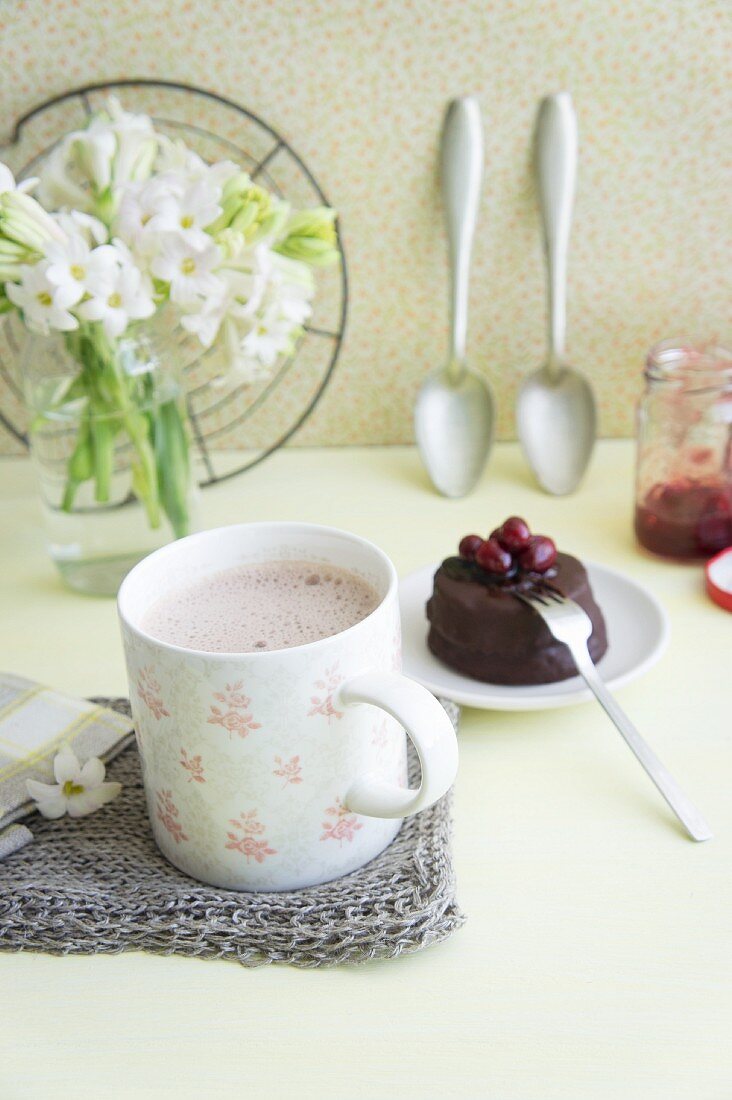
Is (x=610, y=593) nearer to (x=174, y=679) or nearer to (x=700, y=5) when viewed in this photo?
(x=174, y=679)

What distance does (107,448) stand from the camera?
0.90m

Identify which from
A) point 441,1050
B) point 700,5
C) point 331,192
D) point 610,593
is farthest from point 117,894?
point 700,5

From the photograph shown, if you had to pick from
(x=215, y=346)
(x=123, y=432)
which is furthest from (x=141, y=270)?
(x=215, y=346)

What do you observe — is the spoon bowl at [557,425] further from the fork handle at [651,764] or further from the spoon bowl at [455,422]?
the fork handle at [651,764]

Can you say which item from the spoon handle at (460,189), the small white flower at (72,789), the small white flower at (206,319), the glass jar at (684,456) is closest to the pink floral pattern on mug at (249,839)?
the small white flower at (72,789)

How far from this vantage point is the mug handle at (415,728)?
0.50m

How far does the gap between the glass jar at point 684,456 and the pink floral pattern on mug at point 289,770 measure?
513mm

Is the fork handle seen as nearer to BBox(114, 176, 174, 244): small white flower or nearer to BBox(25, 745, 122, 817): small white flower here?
BBox(25, 745, 122, 817): small white flower

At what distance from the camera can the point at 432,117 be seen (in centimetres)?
107

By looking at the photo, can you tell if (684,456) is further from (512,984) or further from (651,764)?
(512,984)

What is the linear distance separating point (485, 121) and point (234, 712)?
2.51 feet

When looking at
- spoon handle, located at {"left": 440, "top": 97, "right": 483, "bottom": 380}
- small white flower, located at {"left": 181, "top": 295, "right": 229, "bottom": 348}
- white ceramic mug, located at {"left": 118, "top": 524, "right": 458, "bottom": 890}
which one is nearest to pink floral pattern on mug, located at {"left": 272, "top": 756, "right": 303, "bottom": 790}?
white ceramic mug, located at {"left": 118, "top": 524, "right": 458, "bottom": 890}

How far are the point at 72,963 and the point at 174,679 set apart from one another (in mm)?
158

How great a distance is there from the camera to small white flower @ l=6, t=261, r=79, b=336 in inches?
30.5
